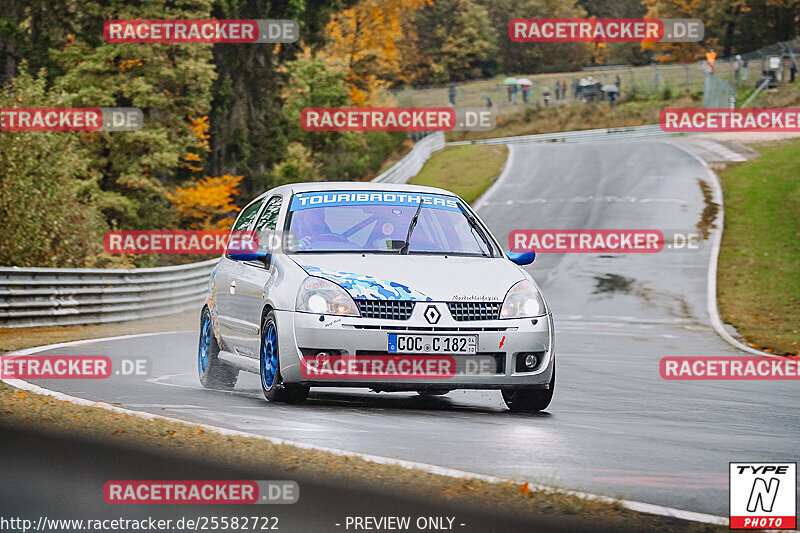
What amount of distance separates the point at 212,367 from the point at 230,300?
87cm

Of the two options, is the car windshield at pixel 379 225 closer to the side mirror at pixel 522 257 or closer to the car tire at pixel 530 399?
the side mirror at pixel 522 257

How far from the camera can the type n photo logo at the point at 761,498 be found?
5031 mm

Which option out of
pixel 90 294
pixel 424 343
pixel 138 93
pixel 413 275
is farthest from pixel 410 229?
pixel 138 93

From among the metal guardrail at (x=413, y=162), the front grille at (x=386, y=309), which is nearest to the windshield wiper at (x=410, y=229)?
the front grille at (x=386, y=309)

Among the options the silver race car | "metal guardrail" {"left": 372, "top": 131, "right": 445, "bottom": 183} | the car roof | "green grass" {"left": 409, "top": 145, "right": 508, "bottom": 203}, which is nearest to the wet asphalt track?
the silver race car

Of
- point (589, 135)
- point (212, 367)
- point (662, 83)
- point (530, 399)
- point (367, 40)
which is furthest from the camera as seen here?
point (662, 83)

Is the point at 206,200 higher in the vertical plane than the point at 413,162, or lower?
lower

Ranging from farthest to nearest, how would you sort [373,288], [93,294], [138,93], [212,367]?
[138,93], [93,294], [212,367], [373,288]

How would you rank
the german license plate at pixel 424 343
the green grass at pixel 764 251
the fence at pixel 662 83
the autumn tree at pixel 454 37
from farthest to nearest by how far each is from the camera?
1. the autumn tree at pixel 454 37
2. the fence at pixel 662 83
3. the green grass at pixel 764 251
4. the german license plate at pixel 424 343

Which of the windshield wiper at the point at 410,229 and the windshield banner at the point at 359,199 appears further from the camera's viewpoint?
the windshield banner at the point at 359,199

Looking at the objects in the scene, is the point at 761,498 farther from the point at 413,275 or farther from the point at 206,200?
the point at 206,200

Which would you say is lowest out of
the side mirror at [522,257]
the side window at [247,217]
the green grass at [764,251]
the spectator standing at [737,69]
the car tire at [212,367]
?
the green grass at [764,251]

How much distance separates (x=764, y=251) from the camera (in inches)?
1303

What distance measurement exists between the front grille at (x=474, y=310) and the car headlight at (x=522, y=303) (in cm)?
6
